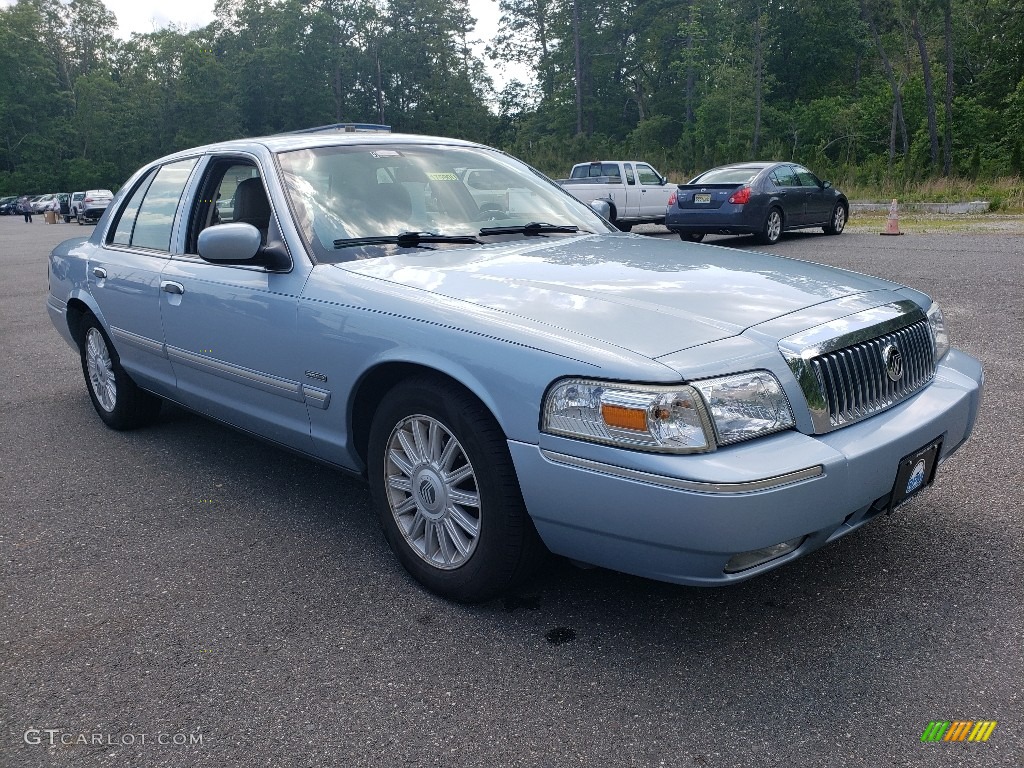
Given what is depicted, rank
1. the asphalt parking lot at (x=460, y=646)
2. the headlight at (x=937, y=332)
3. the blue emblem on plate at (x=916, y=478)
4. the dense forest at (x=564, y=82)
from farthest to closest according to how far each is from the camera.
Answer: the dense forest at (x=564, y=82) < the headlight at (x=937, y=332) < the blue emblem on plate at (x=916, y=478) < the asphalt parking lot at (x=460, y=646)

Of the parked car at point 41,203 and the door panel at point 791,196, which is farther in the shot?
the parked car at point 41,203

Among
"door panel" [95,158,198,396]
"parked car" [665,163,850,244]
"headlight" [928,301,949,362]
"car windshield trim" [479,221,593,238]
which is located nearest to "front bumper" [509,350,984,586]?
"headlight" [928,301,949,362]

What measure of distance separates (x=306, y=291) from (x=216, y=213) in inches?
50.3

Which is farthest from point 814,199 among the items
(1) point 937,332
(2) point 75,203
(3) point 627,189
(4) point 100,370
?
(2) point 75,203

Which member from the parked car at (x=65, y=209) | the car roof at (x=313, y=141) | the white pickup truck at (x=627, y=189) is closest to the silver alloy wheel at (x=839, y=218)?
the white pickup truck at (x=627, y=189)

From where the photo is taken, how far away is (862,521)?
278 centimetres

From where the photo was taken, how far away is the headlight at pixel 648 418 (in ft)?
8.05

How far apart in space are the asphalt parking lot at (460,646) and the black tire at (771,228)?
12.1 m

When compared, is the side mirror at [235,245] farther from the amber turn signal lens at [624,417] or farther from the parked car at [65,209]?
the parked car at [65,209]

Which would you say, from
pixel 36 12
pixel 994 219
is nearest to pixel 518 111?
pixel 36 12

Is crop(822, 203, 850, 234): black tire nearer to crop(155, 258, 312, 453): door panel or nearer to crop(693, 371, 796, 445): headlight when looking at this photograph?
crop(155, 258, 312, 453): door panel

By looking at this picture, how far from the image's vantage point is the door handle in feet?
13.8

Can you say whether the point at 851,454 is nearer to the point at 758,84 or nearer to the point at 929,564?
the point at 929,564

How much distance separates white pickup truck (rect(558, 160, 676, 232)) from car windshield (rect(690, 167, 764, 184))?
5287 mm
